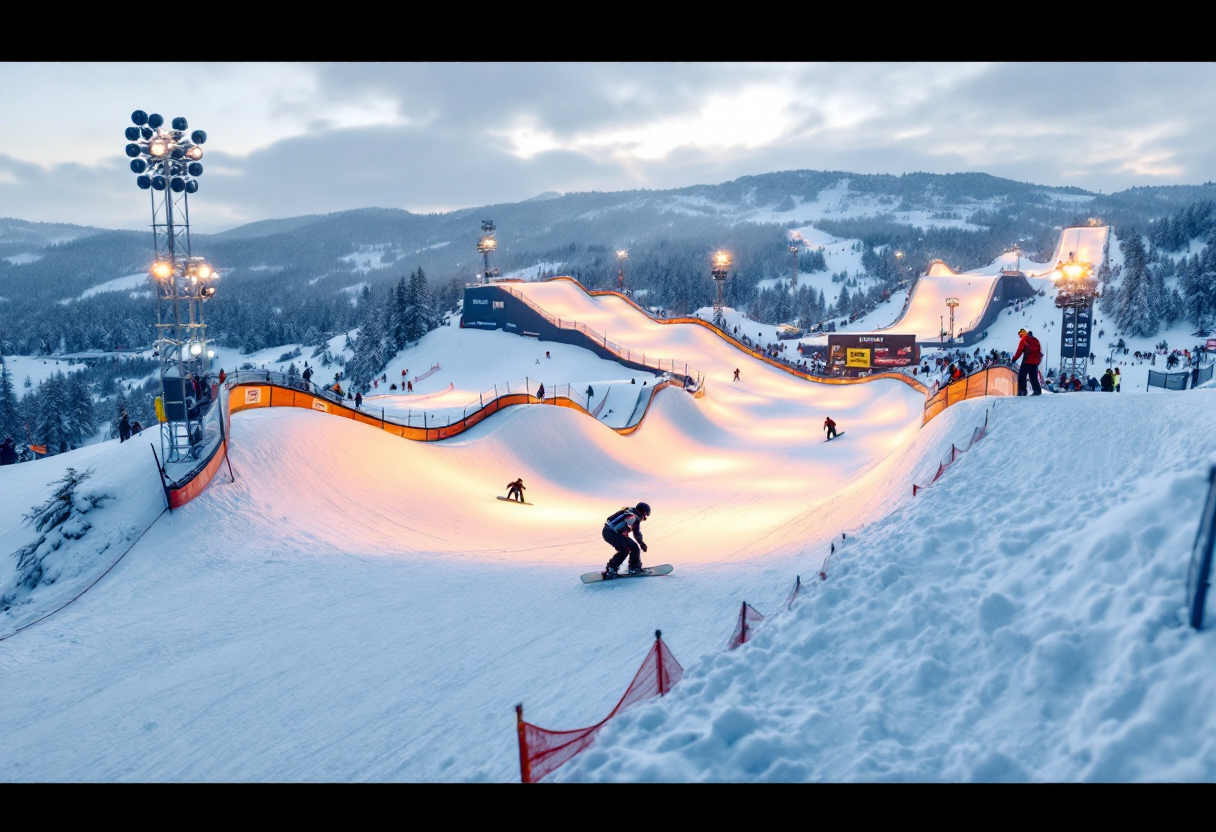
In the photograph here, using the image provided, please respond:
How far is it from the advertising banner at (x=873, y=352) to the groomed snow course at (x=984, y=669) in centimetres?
4674

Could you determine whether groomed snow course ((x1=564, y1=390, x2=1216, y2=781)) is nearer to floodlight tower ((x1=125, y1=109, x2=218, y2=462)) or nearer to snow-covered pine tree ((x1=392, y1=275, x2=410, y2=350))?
floodlight tower ((x1=125, y1=109, x2=218, y2=462))

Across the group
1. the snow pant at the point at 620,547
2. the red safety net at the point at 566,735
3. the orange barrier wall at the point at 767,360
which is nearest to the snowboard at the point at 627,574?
the snow pant at the point at 620,547

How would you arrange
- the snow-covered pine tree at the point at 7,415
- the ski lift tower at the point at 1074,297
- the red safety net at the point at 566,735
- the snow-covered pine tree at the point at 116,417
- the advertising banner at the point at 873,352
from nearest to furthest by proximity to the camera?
the red safety net at the point at 566,735, the ski lift tower at the point at 1074,297, the advertising banner at the point at 873,352, the snow-covered pine tree at the point at 116,417, the snow-covered pine tree at the point at 7,415

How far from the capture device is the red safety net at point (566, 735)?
4344mm

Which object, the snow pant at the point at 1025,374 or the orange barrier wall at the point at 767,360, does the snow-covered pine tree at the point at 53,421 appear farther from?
the snow pant at the point at 1025,374

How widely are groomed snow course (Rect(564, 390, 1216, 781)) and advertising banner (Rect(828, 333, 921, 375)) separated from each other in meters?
46.7

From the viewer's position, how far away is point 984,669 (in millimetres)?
4449

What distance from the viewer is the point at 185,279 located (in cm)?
1611

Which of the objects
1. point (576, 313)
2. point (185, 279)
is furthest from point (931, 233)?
point (185, 279)

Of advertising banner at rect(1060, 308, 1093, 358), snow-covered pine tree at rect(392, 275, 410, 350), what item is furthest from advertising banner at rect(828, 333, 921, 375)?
snow-covered pine tree at rect(392, 275, 410, 350)

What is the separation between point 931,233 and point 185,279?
19616 centimetres

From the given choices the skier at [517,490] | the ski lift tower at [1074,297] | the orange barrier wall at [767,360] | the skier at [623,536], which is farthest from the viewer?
the orange barrier wall at [767,360]

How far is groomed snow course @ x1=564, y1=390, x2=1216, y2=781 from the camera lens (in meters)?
3.54
